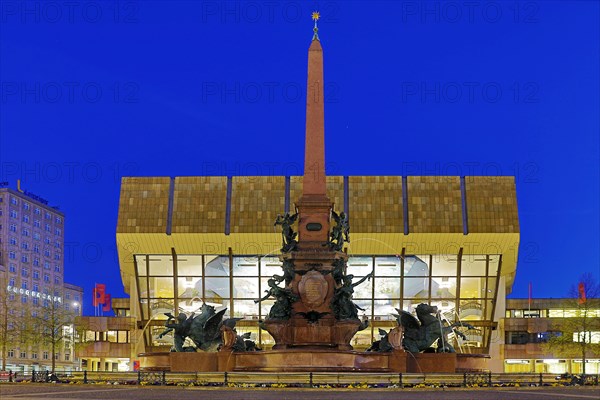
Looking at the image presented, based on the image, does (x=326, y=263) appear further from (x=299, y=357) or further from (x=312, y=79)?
(x=312, y=79)

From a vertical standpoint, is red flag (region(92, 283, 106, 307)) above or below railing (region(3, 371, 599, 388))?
above

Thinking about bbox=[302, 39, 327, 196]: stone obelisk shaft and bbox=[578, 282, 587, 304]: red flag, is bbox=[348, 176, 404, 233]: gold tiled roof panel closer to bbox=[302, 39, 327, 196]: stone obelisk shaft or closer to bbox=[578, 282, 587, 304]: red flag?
bbox=[578, 282, 587, 304]: red flag

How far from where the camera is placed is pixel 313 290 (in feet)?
115

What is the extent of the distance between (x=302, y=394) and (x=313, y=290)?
10.7 meters

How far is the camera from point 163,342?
240ft

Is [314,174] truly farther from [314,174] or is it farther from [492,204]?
[492,204]

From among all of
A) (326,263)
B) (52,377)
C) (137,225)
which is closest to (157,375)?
(52,377)

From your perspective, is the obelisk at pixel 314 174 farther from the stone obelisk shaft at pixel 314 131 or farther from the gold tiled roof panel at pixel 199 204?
the gold tiled roof panel at pixel 199 204

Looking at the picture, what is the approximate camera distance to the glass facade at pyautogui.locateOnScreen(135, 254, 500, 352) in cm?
7019

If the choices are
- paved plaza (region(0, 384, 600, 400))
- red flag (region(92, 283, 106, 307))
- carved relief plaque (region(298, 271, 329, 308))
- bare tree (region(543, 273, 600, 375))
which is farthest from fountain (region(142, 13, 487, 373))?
red flag (region(92, 283, 106, 307))

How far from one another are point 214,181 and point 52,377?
3878cm

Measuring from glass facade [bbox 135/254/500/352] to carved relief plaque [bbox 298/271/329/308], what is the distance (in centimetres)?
3507

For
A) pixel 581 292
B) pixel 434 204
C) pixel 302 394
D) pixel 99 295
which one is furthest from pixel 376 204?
pixel 302 394

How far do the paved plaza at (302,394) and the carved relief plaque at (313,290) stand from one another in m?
8.31
